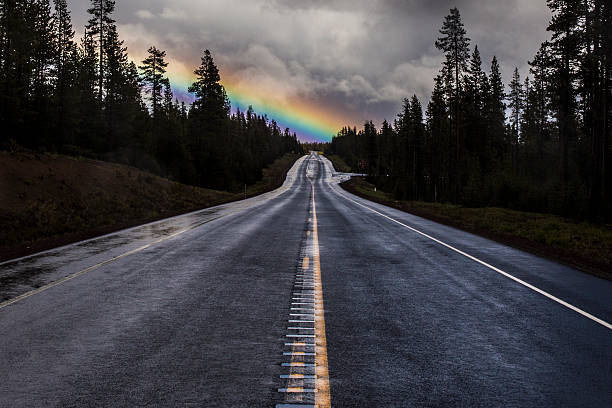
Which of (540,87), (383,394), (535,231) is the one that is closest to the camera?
(383,394)

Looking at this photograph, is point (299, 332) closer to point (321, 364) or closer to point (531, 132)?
point (321, 364)

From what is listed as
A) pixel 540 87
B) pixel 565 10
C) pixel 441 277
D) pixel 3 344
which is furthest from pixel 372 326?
pixel 540 87

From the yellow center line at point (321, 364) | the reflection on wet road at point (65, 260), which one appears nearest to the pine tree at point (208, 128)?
the reflection on wet road at point (65, 260)

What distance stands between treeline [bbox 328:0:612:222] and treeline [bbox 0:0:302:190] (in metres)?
33.4

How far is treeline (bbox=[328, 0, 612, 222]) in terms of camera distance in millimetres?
27562

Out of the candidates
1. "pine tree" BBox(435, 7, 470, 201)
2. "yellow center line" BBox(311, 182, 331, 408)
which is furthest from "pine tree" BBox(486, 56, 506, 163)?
"yellow center line" BBox(311, 182, 331, 408)

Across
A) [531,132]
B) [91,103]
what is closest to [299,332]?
[91,103]

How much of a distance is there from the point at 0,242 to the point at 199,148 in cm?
4684

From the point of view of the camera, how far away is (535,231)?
59.9 ft

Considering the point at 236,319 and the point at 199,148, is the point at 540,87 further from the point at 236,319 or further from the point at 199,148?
the point at 236,319

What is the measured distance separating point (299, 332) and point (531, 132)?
250ft

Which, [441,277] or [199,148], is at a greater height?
[199,148]

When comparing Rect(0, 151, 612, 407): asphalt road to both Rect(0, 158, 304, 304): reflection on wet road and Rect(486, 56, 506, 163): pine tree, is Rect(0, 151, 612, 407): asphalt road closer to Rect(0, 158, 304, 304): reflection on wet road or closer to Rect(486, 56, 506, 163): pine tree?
Rect(0, 158, 304, 304): reflection on wet road

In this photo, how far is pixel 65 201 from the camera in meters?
20.7
